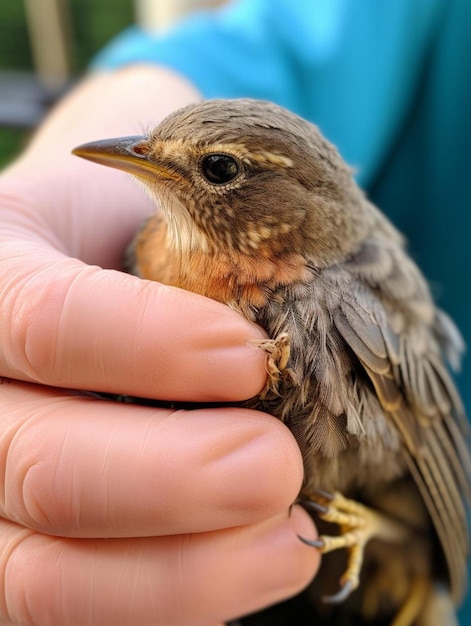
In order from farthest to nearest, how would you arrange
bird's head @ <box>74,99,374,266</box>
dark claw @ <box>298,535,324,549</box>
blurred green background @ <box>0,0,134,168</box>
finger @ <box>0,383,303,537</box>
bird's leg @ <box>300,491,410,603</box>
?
blurred green background @ <box>0,0,134,168</box>, bird's leg @ <box>300,491,410,603</box>, dark claw @ <box>298,535,324,549</box>, bird's head @ <box>74,99,374,266</box>, finger @ <box>0,383,303,537</box>

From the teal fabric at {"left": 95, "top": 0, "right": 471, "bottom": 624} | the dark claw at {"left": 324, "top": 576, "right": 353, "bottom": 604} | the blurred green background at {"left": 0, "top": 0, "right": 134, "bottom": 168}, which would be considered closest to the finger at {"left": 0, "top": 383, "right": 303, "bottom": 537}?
the dark claw at {"left": 324, "top": 576, "right": 353, "bottom": 604}

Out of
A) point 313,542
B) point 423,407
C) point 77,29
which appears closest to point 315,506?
point 313,542

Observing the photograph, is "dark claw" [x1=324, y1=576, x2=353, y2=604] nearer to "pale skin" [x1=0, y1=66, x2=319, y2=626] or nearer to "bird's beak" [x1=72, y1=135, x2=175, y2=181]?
"pale skin" [x1=0, y1=66, x2=319, y2=626]

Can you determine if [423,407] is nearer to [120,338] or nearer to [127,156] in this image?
[120,338]

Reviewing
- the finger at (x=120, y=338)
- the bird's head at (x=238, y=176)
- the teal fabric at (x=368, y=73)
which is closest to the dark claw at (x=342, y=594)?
the finger at (x=120, y=338)

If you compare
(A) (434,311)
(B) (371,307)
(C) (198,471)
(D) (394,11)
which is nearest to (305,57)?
(D) (394,11)

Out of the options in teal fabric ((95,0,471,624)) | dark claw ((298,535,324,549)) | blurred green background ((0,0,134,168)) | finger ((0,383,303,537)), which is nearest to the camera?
finger ((0,383,303,537))

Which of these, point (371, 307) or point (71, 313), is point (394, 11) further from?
point (71, 313)
